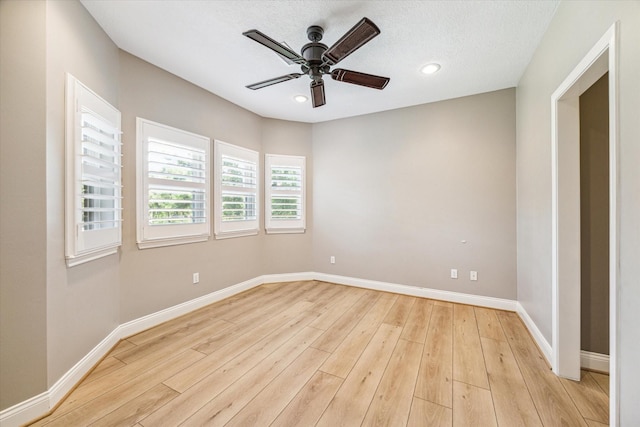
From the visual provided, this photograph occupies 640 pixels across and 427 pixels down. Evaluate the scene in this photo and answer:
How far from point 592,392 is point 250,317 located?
2978 mm

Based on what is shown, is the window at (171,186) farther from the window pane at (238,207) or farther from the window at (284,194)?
the window at (284,194)

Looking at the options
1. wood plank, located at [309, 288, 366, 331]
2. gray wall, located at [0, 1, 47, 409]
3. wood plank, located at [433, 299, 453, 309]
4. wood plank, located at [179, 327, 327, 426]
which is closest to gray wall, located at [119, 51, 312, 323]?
gray wall, located at [0, 1, 47, 409]

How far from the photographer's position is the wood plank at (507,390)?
60.4 inches

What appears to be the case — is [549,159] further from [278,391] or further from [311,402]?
[278,391]

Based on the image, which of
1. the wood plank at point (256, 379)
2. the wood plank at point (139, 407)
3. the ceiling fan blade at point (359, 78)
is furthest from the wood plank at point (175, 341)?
the ceiling fan blade at point (359, 78)

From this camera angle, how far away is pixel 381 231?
3936mm

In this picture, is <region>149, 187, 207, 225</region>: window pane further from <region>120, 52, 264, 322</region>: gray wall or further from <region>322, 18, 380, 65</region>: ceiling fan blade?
<region>322, 18, 380, 65</region>: ceiling fan blade

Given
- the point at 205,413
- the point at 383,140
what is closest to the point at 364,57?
the point at 383,140

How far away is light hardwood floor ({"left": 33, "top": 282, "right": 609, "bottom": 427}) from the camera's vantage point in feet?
5.09

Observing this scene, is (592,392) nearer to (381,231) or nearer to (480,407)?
(480,407)

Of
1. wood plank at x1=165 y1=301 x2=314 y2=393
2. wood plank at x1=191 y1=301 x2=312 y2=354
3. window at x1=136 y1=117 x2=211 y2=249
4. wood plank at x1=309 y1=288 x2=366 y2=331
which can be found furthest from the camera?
wood plank at x1=309 y1=288 x2=366 y2=331

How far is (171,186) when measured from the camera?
9.39 feet

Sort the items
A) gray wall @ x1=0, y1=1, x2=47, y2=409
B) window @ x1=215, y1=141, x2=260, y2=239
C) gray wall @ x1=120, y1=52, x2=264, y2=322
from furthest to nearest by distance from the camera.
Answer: window @ x1=215, y1=141, x2=260, y2=239 → gray wall @ x1=120, y1=52, x2=264, y2=322 → gray wall @ x1=0, y1=1, x2=47, y2=409

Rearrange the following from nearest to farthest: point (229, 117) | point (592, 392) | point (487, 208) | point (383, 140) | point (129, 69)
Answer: point (592, 392), point (129, 69), point (487, 208), point (229, 117), point (383, 140)
